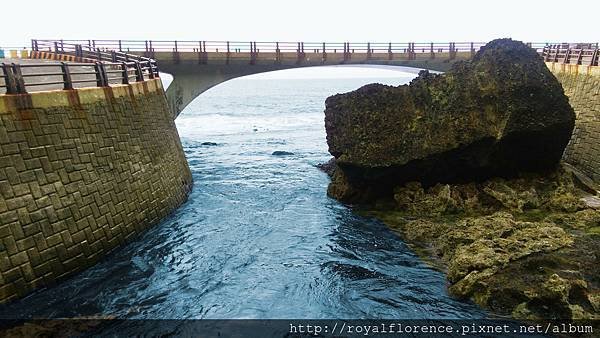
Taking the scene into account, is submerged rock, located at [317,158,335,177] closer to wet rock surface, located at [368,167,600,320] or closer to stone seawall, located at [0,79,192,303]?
wet rock surface, located at [368,167,600,320]

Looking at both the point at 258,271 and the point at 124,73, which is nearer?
the point at 258,271

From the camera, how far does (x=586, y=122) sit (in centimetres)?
2023

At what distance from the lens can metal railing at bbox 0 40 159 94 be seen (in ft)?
32.6

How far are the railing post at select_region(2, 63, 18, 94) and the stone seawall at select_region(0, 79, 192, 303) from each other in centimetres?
20

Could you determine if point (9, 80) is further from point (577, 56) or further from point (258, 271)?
point (577, 56)

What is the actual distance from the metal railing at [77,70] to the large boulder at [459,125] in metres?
8.60

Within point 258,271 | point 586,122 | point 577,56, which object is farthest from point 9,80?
point 577,56

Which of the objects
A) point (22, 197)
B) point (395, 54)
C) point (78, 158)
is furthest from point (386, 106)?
point (395, 54)

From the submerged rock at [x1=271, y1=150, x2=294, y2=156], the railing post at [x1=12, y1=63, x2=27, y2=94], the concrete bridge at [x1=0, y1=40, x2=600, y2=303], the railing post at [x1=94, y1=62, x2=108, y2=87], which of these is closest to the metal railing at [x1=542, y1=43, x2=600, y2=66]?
the concrete bridge at [x1=0, y1=40, x2=600, y2=303]

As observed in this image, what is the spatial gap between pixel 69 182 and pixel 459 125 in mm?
12902

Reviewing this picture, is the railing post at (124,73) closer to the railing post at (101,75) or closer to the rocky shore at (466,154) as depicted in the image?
the railing post at (101,75)

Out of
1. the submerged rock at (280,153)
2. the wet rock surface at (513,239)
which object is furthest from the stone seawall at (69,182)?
the submerged rock at (280,153)

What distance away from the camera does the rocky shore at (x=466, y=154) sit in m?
13.9

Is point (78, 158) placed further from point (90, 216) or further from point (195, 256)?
point (195, 256)
